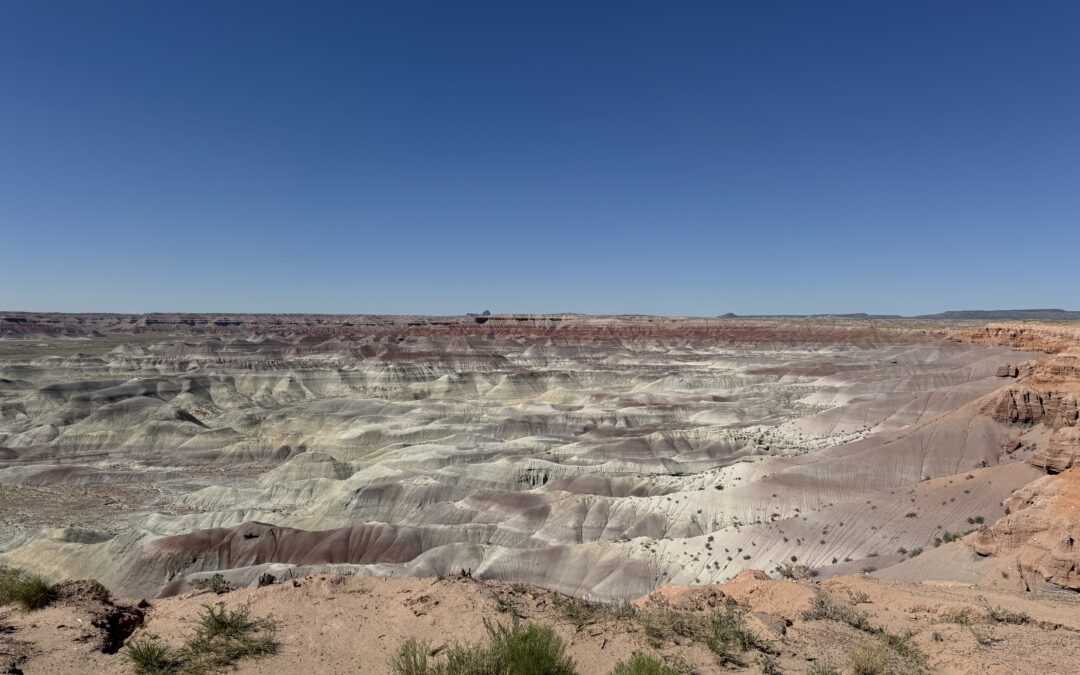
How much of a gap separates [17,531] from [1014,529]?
173 ft

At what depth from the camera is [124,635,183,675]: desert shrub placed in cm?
777

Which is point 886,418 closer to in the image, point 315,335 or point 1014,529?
point 1014,529

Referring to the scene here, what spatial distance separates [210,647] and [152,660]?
80 centimetres

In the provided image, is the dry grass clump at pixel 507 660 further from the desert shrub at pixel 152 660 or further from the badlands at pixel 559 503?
the desert shrub at pixel 152 660

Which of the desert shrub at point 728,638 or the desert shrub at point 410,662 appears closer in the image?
the desert shrub at point 410,662

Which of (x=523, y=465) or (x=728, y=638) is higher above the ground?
(x=728, y=638)

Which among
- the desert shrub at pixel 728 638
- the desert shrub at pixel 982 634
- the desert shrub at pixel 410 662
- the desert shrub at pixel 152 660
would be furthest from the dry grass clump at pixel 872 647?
the desert shrub at pixel 152 660

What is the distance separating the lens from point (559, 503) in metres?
36.6

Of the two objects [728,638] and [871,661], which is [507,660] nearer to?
[728,638]

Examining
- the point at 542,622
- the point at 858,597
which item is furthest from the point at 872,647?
the point at 542,622

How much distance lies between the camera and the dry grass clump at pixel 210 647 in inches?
311

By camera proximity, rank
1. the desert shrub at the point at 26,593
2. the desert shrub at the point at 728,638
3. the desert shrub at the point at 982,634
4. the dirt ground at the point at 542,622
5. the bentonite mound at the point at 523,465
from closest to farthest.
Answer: the dirt ground at the point at 542,622
the desert shrub at the point at 728,638
the desert shrub at the point at 982,634
the desert shrub at the point at 26,593
the bentonite mound at the point at 523,465

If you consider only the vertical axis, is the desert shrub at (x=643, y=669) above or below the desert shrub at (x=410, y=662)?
above

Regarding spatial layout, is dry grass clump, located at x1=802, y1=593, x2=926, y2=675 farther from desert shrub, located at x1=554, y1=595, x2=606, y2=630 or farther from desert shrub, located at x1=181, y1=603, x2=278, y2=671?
desert shrub, located at x1=181, y1=603, x2=278, y2=671
